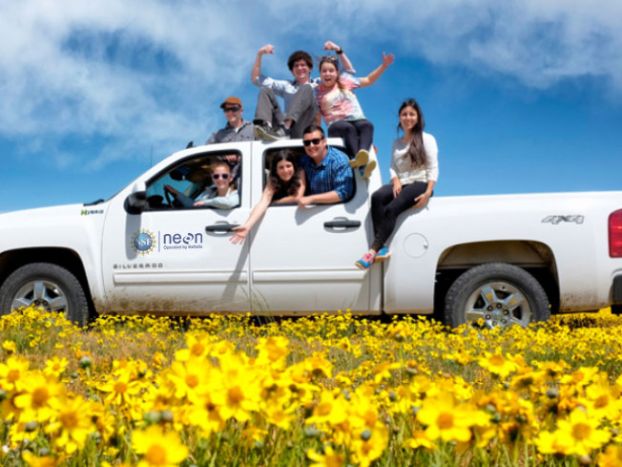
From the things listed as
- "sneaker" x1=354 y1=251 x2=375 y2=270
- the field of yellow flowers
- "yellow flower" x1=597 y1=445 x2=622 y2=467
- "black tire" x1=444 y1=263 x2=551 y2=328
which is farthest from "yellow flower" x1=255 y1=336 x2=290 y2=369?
"black tire" x1=444 y1=263 x2=551 y2=328

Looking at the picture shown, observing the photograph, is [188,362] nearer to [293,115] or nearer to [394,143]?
[394,143]

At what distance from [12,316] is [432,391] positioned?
4476mm

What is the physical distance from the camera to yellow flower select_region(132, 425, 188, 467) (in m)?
0.94

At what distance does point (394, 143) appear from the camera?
5.50 m

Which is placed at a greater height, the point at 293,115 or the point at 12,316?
the point at 293,115

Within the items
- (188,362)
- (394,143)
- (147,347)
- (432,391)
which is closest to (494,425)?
(432,391)

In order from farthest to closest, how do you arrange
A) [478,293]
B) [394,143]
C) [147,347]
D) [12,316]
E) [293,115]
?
1. [293,115]
2. [394,143]
3. [478,293]
4. [12,316]
5. [147,347]

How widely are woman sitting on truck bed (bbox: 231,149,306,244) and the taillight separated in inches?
106

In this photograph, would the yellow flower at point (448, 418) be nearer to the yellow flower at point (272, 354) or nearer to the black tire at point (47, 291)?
the yellow flower at point (272, 354)

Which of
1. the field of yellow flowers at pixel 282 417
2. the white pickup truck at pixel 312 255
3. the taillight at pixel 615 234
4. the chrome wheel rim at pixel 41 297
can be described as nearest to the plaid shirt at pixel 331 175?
Answer: the white pickup truck at pixel 312 255

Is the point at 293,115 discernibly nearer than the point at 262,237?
No

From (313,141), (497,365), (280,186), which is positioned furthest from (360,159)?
(497,365)

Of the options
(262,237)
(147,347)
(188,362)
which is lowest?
(147,347)

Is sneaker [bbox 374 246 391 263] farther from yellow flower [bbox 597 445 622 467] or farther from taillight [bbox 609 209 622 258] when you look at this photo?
yellow flower [bbox 597 445 622 467]
